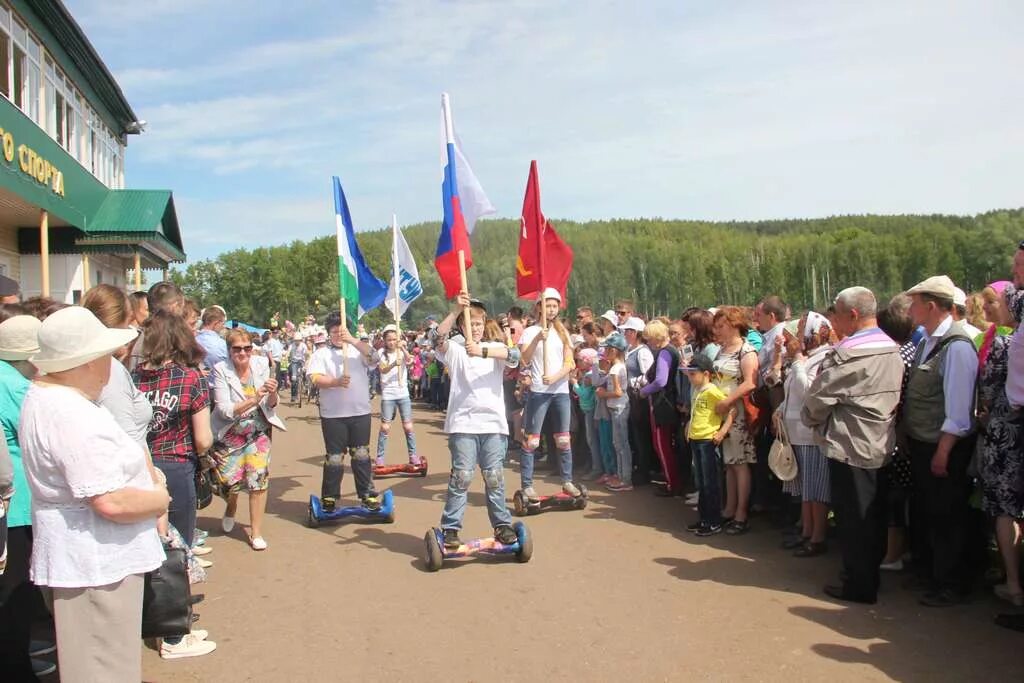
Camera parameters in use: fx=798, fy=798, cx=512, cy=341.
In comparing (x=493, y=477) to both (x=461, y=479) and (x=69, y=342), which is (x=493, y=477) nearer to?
(x=461, y=479)

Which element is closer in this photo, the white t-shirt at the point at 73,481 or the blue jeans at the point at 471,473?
the white t-shirt at the point at 73,481

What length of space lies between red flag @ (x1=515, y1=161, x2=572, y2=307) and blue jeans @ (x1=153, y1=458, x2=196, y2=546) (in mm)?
3376

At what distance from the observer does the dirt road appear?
177 inches

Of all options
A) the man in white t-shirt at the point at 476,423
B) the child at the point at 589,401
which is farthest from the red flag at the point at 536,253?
the child at the point at 589,401

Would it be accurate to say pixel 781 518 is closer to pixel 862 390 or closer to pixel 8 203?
pixel 862 390

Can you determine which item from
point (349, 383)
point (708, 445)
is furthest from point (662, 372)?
point (349, 383)

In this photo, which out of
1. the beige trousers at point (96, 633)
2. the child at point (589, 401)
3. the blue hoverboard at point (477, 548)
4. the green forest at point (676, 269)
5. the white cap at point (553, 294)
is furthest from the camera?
the green forest at point (676, 269)

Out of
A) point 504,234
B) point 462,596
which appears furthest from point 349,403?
point 504,234

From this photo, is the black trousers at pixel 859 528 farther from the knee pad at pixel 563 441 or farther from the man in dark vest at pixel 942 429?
the knee pad at pixel 563 441

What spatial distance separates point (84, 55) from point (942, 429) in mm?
23091

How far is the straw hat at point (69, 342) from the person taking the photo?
3.07 meters

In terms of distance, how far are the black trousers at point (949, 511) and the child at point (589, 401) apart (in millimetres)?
5011

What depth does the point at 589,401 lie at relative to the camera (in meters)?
10.3

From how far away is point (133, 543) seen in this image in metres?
3.18
